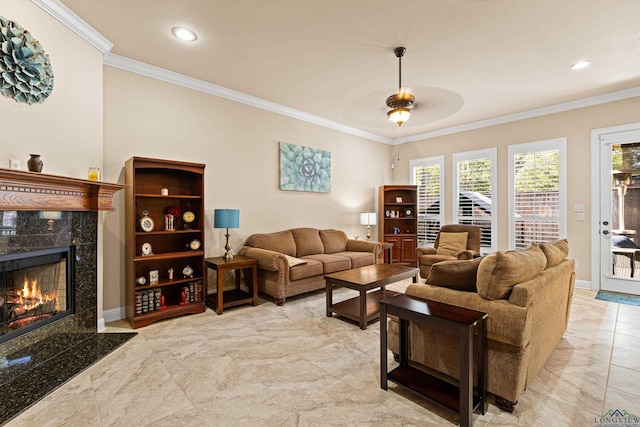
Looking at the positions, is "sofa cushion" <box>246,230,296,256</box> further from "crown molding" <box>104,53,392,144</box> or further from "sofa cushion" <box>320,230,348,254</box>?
"crown molding" <box>104,53,392,144</box>

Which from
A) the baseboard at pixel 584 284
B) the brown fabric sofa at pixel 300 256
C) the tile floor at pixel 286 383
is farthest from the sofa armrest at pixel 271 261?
the baseboard at pixel 584 284

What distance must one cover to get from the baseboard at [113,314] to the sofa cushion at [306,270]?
198 centimetres

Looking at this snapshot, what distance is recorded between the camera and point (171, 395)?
2.02 m

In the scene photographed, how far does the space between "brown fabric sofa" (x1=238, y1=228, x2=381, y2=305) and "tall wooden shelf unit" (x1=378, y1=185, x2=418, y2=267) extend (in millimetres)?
1335

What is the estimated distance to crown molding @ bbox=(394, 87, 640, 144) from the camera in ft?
14.1

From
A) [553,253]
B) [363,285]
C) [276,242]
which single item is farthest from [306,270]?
[553,253]

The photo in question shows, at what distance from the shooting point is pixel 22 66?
2.32 metres

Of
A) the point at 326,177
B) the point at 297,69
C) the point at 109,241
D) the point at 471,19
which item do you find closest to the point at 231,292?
the point at 109,241

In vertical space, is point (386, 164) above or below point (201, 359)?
above

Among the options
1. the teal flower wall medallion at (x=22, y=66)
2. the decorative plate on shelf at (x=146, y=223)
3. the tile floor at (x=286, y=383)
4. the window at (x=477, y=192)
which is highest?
the teal flower wall medallion at (x=22, y=66)

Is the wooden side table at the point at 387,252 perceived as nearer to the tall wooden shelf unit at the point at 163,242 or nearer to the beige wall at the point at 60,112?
the tall wooden shelf unit at the point at 163,242

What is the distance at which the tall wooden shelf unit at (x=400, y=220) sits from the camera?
6.36m

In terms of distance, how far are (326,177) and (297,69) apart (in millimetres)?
2346

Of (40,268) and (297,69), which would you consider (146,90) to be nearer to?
(297,69)
